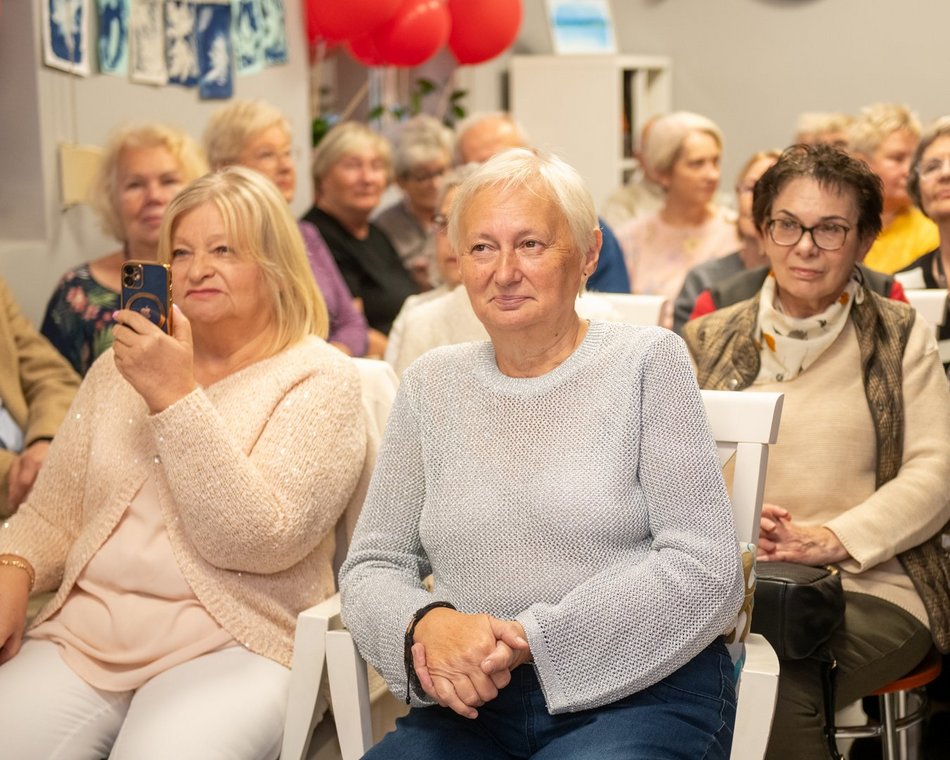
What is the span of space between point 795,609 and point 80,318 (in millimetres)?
1893

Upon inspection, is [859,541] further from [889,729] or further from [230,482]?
[230,482]

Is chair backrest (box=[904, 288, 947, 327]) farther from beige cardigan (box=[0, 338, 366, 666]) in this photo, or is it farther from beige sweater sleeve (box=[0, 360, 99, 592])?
beige sweater sleeve (box=[0, 360, 99, 592])

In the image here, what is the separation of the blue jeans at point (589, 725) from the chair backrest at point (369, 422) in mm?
465

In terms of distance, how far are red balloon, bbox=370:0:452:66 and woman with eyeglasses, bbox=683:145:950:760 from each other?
2.71 metres

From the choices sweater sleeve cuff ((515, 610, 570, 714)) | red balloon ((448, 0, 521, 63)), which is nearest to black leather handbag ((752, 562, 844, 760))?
sweater sleeve cuff ((515, 610, 570, 714))

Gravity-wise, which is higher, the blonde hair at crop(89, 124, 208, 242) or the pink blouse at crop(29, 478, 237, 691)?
the blonde hair at crop(89, 124, 208, 242)

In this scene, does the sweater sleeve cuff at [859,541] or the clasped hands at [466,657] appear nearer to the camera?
the clasped hands at [466,657]

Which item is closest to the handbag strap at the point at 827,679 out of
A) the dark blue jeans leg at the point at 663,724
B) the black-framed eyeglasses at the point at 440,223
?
the dark blue jeans leg at the point at 663,724

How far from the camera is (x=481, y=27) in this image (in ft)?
17.5

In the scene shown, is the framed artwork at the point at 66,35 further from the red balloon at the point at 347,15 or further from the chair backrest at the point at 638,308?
the chair backrest at the point at 638,308

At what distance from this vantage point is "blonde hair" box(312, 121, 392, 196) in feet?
14.6

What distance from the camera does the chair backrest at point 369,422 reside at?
2068 mm

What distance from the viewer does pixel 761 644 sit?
1735mm

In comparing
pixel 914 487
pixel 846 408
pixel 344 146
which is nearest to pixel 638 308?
pixel 846 408
